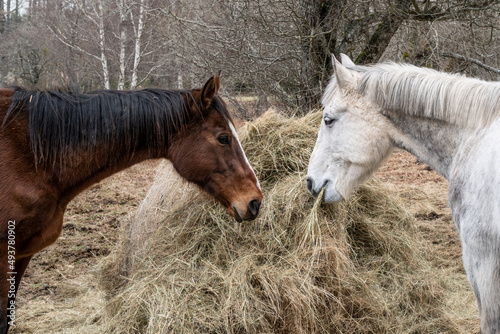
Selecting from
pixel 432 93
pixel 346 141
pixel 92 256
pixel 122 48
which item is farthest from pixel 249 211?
pixel 122 48

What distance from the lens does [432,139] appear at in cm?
247

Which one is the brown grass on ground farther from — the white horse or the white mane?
the white mane

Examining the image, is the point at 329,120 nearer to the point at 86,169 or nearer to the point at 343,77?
the point at 343,77

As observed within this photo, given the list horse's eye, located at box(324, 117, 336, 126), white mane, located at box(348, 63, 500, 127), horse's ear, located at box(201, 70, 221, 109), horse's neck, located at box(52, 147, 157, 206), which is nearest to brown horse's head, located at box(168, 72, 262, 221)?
horse's ear, located at box(201, 70, 221, 109)

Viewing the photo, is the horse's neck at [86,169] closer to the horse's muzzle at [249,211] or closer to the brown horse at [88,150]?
the brown horse at [88,150]

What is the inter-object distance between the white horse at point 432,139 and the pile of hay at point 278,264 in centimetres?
47

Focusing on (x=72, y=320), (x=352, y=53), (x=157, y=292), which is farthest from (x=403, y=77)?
(x=352, y=53)

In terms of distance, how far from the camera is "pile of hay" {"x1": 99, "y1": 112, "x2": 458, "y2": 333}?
2803mm

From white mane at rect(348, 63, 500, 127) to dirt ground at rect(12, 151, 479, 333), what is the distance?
174cm

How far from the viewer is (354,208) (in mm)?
3473

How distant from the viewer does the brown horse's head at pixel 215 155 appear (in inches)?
116

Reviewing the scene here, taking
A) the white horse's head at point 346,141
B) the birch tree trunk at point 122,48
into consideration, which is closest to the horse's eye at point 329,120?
the white horse's head at point 346,141

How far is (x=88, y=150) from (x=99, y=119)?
220mm

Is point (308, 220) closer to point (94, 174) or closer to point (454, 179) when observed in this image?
point (454, 179)
